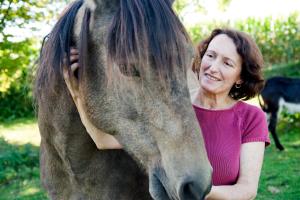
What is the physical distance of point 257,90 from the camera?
2424 millimetres

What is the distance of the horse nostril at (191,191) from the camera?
4.59 ft

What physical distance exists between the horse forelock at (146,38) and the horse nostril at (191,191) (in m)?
0.40

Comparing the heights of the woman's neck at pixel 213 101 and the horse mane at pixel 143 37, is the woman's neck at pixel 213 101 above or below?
below

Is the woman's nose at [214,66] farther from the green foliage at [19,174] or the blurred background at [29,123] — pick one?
the green foliage at [19,174]

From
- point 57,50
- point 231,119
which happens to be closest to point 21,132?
point 231,119

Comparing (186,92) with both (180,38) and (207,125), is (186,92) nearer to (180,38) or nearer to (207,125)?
(180,38)

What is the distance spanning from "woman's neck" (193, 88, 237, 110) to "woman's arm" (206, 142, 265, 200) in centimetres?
28

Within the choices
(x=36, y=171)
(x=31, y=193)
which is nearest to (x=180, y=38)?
(x=31, y=193)

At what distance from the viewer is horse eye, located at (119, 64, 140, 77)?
4.91 feet

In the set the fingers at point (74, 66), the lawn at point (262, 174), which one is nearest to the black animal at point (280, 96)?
the lawn at point (262, 174)

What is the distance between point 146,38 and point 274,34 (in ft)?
49.9

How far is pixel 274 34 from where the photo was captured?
15.7 meters

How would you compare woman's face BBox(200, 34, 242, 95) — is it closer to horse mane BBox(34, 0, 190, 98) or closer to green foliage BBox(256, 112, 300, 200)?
horse mane BBox(34, 0, 190, 98)

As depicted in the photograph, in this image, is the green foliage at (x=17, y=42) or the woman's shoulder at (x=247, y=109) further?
the green foliage at (x=17, y=42)
